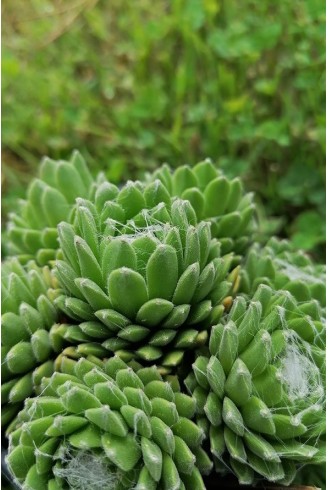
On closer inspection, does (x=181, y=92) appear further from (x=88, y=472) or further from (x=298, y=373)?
(x=88, y=472)

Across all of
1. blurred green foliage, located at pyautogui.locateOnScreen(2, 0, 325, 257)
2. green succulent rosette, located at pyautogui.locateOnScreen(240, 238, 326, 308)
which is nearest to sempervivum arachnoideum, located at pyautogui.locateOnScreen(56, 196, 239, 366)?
green succulent rosette, located at pyautogui.locateOnScreen(240, 238, 326, 308)

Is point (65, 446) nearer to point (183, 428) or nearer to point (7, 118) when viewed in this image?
point (183, 428)

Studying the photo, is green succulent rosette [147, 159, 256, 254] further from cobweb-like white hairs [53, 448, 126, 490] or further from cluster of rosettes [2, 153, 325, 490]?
cobweb-like white hairs [53, 448, 126, 490]

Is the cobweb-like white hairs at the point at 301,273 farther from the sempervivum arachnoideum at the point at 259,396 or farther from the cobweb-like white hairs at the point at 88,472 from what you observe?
the cobweb-like white hairs at the point at 88,472

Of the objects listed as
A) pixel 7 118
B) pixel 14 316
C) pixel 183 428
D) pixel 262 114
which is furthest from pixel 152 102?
pixel 183 428

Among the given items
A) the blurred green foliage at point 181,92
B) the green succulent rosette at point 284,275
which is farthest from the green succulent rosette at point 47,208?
the blurred green foliage at point 181,92

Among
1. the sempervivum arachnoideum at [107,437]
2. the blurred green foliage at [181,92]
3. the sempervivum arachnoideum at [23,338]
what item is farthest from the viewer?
the blurred green foliage at [181,92]

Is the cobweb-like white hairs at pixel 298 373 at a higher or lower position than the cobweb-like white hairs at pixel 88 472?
higher
